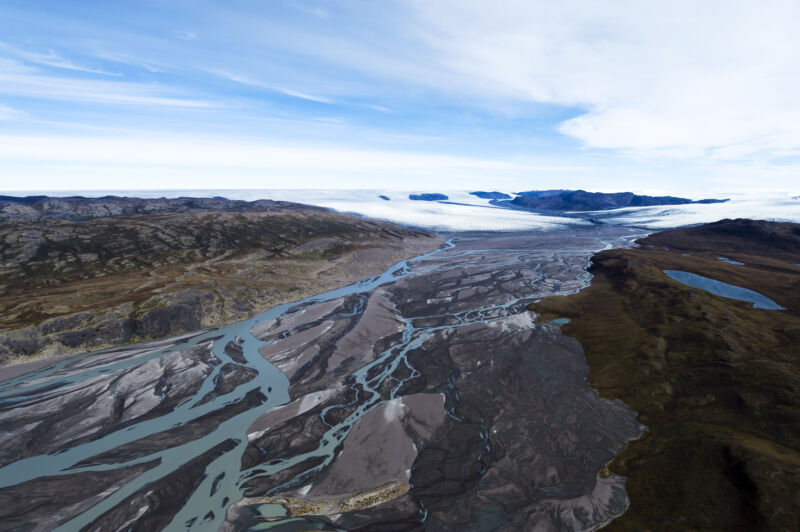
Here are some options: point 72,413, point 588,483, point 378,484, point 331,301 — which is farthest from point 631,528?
point 331,301

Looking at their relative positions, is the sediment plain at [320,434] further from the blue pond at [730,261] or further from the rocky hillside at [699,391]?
the blue pond at [730,261]

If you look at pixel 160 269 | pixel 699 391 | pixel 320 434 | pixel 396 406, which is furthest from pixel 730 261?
pixel 160 269

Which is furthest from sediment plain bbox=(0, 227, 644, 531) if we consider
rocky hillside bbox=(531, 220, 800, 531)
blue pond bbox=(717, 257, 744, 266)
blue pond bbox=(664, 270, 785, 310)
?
blue pond bbox=(717, 257, 744, 266)

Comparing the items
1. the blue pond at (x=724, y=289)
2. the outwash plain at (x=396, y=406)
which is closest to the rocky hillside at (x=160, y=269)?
the outwash plain at (x=396, y=406)

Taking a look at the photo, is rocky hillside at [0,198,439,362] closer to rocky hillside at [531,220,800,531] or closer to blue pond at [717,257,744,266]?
rocky hillside at [531,220,800,531]

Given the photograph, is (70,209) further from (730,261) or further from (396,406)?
(730,261)

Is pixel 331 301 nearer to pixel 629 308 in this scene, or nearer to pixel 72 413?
pixel 72 413
